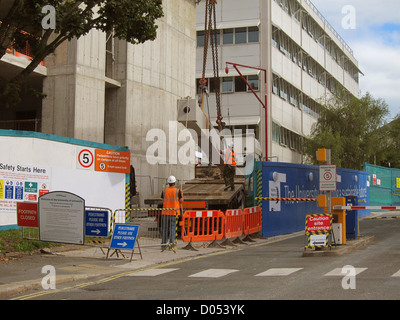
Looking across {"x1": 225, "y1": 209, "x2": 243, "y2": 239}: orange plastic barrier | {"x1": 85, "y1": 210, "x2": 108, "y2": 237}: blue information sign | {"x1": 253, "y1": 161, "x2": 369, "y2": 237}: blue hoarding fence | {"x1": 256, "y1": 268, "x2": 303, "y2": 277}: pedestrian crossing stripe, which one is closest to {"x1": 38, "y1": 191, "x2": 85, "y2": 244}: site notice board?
{"x1": 85, "y1": 210, "x2": 108, "y2": 237}: blue information sign

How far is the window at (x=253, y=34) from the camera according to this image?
50.7m

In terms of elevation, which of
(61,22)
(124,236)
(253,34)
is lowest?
(124,236)

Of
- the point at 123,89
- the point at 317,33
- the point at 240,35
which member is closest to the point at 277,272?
the point at 123,89

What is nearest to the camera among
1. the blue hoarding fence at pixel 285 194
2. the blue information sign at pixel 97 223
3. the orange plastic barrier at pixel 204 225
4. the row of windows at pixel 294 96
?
the blue information sign at pixel 97 223

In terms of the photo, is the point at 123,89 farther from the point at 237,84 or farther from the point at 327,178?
the point at 237,84

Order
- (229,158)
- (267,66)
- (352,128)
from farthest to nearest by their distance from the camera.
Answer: (352,128), (267,66), (229,158)

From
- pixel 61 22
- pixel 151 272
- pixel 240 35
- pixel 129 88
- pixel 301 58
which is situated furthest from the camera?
pixel 301 58

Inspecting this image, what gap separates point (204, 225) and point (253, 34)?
35.7 metres

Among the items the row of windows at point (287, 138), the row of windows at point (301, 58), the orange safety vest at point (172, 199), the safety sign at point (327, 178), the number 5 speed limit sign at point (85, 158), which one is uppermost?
the row of windows at point (301, 58)

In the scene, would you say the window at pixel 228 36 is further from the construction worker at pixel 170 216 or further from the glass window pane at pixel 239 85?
the construction worker at pixel 170 216

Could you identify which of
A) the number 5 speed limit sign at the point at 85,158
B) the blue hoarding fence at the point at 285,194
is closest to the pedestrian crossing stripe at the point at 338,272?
the blue hoarding fence at the point at 285,194

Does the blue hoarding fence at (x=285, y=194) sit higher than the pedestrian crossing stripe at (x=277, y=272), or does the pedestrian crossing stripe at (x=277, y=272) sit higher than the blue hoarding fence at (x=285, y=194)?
the blue hoarding fence at (x=285, y=194)

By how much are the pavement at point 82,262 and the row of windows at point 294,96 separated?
34.4 m

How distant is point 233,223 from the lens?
1862 cm
